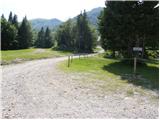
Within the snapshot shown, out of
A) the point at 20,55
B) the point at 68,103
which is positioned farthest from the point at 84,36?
the point at 68,103

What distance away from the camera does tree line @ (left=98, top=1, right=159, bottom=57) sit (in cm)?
2727

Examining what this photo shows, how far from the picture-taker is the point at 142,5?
28062 millimetres

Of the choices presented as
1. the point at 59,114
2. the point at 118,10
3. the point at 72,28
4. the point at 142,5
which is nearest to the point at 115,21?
the point at 118,10

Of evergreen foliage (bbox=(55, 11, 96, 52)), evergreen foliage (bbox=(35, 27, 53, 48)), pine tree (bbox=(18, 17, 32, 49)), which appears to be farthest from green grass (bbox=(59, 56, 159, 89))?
evergreen foliage (bbox=(35, 27, 53, 48))

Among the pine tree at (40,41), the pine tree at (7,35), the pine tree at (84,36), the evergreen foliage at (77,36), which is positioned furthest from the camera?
the pine tree at (40,41)

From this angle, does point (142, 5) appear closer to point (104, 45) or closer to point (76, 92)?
point (104, 45)

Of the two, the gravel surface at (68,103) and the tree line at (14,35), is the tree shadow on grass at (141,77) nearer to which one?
the gravel surface at (68,103)

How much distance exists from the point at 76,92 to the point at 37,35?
85.1 metres

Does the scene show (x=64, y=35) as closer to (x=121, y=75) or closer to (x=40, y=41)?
(x=40, y=41)

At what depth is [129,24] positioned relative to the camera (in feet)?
90.5

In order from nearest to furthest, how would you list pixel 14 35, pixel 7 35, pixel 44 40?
pixel 7 35 < pixel 14 35 < pixel 44 40

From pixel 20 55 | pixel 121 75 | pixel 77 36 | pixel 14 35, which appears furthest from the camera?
pixel 77 36

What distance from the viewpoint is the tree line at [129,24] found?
27266 mm

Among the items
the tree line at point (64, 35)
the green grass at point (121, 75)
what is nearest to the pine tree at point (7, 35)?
the tree line at point (64, 35)
